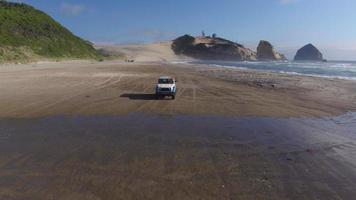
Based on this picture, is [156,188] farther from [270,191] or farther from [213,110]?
[213,110]

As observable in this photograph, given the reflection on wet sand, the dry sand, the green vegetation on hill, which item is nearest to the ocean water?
the dry sand

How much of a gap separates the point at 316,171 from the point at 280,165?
3.26 ft

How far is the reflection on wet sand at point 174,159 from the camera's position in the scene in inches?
377

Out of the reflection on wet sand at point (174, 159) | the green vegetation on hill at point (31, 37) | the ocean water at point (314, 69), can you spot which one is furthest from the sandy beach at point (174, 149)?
the green vegetation on hill at point (31, 37)

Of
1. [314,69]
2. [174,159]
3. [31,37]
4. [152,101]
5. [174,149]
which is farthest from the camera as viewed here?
[31,37]

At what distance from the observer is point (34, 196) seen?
29.4 feet

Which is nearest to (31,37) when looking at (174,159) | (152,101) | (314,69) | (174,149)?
(314,69)

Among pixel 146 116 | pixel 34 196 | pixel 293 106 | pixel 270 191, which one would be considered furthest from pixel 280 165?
pixel 293 106

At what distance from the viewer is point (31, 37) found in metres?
87.1

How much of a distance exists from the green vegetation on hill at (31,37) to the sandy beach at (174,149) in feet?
158

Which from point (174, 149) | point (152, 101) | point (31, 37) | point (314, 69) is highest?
point (31, 37)

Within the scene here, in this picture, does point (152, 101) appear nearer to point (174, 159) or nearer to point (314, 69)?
point (174, 159)

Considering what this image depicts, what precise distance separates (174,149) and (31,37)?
8085 cm

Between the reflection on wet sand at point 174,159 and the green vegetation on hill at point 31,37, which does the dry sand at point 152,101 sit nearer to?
the reflection on wet sand at point 174,159
